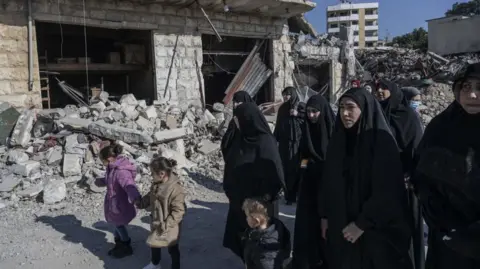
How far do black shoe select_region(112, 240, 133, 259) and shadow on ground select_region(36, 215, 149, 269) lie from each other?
40 millimetres

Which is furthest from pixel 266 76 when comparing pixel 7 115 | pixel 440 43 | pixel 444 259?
pixel 440 43

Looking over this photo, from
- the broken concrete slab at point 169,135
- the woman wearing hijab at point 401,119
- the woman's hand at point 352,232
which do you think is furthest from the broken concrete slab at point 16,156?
the woman's hand at point 352,232

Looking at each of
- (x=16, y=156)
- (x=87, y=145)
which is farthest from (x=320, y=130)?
(x=16, y=156)

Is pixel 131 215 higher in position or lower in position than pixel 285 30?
lower

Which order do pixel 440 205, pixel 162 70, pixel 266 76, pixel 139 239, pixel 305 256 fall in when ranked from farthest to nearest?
pixel 266 76
pixel 162 70
pixel 139 239
pixel 305 256
pixel 440 205

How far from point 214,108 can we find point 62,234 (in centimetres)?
510

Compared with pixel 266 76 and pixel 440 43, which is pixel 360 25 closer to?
pixel 440 43

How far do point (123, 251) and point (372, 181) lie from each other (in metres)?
2.36

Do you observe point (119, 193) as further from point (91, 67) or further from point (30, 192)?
point (91, 67)

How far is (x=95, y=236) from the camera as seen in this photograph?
4.00 m

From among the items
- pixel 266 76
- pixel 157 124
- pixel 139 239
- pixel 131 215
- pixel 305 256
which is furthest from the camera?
pixel 266 76

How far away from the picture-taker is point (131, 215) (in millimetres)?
3506

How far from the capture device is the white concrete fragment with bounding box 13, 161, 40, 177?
17.3ft

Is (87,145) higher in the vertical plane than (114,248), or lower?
A: higher
